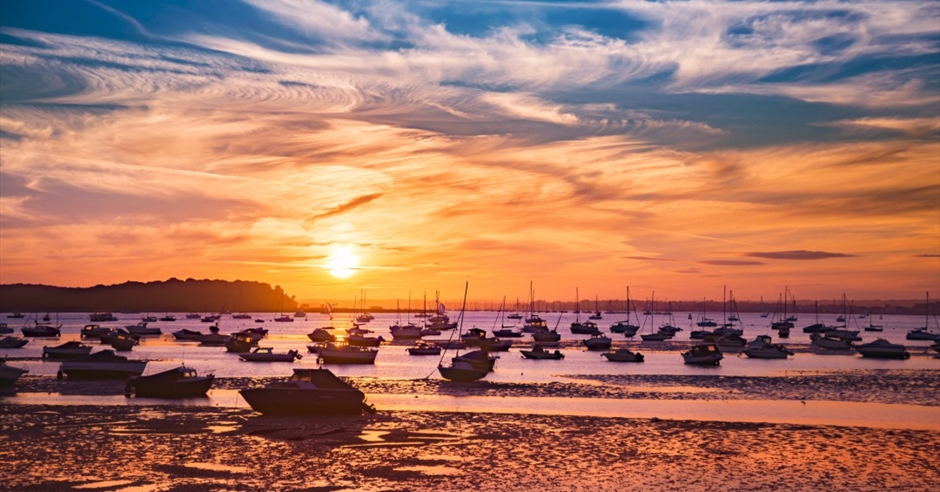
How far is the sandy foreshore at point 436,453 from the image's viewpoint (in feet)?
86.5

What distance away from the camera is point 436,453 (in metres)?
31.5

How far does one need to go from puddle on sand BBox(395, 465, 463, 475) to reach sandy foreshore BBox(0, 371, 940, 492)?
7cm

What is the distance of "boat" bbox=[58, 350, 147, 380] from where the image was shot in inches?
2488

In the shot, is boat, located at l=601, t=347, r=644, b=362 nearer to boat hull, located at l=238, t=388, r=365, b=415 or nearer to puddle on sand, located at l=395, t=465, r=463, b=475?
boat hull, located at l=238, t=388, r=365, b=415

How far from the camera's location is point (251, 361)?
91.6m

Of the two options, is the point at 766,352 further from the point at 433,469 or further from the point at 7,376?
the point at 7,376

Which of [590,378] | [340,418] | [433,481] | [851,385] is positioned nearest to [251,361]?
[590,378]

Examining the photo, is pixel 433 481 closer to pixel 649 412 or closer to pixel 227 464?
pixel 227 464

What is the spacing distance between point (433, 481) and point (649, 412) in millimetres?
21691

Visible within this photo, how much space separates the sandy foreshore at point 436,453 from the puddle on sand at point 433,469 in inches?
2.7

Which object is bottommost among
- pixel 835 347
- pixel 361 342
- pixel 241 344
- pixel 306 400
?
pixel 306 400

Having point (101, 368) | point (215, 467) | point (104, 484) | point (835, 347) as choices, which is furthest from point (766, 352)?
point (104, 484)

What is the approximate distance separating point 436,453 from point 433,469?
10.1 ft

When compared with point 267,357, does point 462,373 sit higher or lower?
higher
